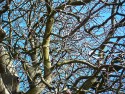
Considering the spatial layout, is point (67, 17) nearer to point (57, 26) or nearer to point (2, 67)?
point (57, 26)

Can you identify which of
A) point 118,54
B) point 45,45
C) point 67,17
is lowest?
point 118,54

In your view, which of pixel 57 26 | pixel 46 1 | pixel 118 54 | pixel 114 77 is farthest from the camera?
pixel 57 26

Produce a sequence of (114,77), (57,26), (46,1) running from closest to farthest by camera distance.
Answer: (114,77) < (46,1) < (57,26)

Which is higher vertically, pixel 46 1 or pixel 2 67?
pixel 46 1

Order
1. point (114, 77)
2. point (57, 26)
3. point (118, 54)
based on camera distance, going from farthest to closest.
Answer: point (57, 26) → point (114, 77) → point (118, 54)

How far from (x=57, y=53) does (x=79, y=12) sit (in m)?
1.00

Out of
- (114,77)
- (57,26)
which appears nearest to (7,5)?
(57,26)

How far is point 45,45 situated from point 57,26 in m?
1.14

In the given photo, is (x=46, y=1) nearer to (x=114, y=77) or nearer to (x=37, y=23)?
(x=37, y=23)

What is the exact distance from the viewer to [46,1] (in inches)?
300

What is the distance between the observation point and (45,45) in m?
7.50

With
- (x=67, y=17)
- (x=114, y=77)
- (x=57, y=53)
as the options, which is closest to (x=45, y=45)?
(x=57, y=53)

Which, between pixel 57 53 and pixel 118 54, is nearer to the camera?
pixel 118 54

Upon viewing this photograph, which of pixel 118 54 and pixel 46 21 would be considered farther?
pixel 46 21
